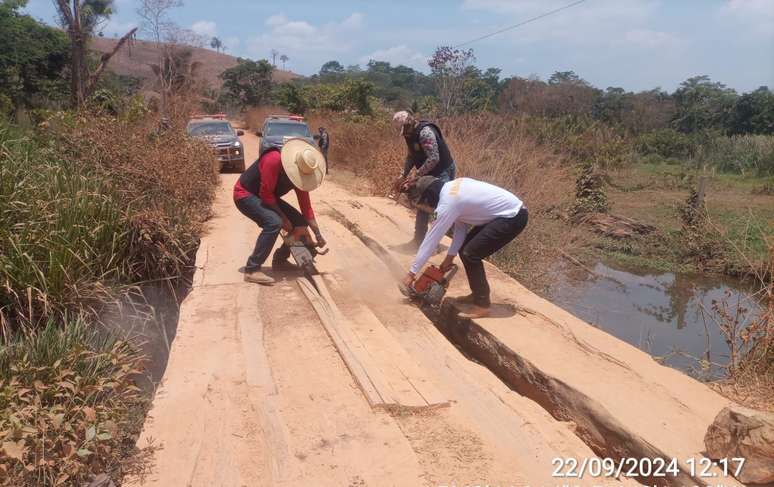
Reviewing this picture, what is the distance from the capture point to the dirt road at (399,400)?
314 centimetres

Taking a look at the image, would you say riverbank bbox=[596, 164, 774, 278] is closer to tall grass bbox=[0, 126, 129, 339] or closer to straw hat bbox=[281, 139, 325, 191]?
straw hat bbox=[281, 139, 325, 191]

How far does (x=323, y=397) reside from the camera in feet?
12.6

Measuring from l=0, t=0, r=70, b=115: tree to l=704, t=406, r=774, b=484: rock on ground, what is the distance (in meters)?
24.3

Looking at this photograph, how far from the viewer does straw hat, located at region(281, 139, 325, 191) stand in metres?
5.88

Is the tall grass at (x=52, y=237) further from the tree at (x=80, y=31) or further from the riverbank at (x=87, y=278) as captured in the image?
the tree at (x=80, y=31)

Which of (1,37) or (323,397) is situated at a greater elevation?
(1,37)

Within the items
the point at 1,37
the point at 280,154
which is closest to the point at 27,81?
the point at 1,37

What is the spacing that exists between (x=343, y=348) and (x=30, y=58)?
2577 centimetres

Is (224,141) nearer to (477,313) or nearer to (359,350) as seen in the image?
(477,313)

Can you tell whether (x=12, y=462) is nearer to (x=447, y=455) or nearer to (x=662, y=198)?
(x=447, y=455)

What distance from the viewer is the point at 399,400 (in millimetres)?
3760

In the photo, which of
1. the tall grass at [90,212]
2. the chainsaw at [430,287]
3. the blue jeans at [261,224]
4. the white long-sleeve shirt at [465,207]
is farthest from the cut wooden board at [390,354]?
the tall grass at [90,212]

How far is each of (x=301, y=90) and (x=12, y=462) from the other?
30614 millimetres

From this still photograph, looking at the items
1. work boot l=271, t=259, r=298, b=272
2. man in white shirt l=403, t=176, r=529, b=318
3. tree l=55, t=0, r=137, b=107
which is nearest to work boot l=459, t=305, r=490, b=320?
man in white shirt l=403, t=176, r=529, b=318
